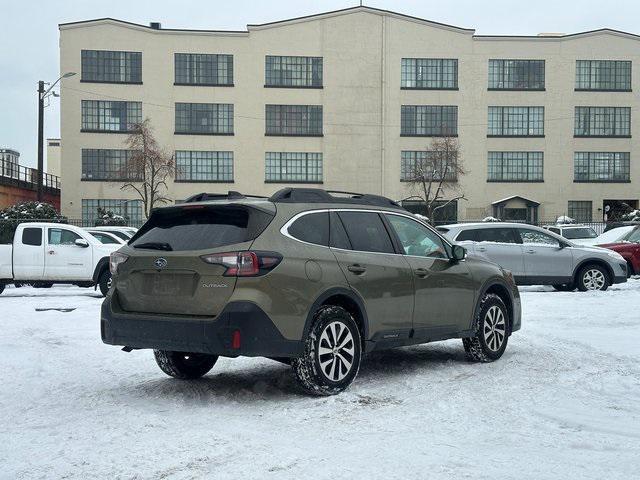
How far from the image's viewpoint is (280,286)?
21.9 ft

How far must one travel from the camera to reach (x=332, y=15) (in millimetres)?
54094

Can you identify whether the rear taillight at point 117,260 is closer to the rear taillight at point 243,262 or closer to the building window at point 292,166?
the rear taillight at point 243,262

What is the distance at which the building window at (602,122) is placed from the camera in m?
56.8

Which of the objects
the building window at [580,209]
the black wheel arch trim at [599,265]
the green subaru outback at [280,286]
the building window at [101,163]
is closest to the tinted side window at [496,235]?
the black wheel arch trim at [599,265]

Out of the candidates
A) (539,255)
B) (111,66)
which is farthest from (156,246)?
(111,66)

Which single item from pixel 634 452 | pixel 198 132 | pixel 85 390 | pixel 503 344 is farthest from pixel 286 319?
pixel 198 132

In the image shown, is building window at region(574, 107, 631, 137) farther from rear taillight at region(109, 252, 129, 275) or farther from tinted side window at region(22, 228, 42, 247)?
rear taillight at region(109, 252, 129, 275)

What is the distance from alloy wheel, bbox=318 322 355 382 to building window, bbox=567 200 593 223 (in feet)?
171

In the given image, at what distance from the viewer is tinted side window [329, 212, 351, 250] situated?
745 centimetres

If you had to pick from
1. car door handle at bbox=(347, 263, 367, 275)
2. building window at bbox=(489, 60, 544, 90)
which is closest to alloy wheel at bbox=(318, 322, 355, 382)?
car door handle at bbox=(347, 263, 367, 275)

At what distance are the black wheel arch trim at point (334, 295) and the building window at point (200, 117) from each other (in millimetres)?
48134

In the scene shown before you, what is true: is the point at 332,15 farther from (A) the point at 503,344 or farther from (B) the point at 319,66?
(A) the point at 503,344

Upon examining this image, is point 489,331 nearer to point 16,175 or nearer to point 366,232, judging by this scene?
point 366,232

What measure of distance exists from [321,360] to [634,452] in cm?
262
